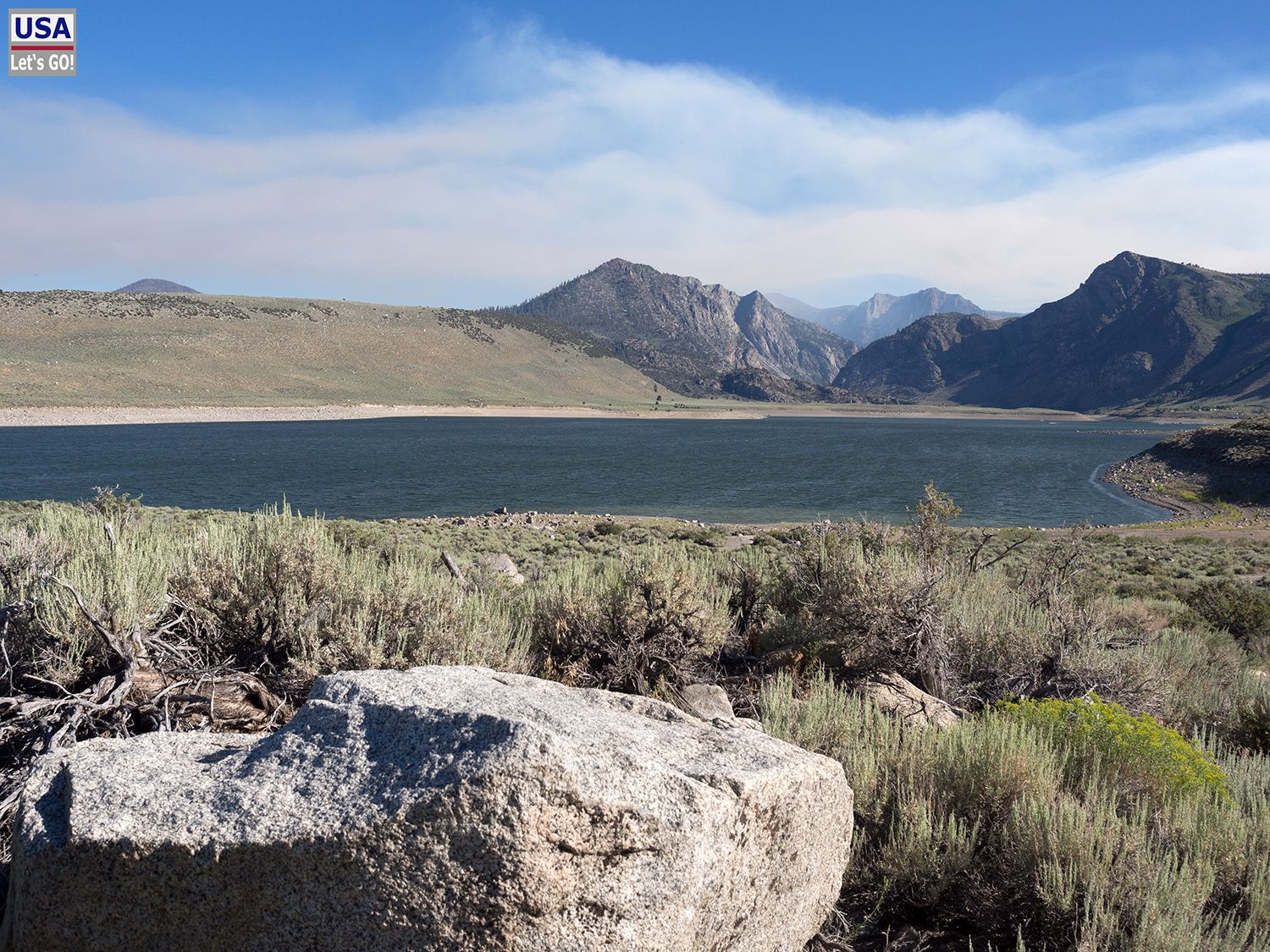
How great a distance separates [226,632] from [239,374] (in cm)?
11621

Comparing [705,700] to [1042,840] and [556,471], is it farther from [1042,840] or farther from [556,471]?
[556,471]

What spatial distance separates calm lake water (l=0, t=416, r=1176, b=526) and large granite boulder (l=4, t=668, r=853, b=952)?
83.3ft

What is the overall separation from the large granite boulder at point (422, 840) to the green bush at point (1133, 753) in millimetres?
2340

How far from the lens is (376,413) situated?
355 ft

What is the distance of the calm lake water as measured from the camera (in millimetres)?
37219

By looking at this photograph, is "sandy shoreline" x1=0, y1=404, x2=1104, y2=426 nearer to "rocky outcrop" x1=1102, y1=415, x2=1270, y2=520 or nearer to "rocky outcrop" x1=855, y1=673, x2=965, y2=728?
"rocky outcrop" x1=1102, y1=415, x2=1270, y2=520

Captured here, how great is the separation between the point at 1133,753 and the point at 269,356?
418 feet

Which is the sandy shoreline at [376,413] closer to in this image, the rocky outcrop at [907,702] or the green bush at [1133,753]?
the rocky outcrop at [907,702]

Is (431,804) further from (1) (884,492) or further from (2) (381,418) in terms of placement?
(2) (381,418)

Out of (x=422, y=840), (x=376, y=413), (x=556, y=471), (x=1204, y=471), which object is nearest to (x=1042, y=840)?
(x=422, y=840)

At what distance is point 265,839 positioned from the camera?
211 centimetres

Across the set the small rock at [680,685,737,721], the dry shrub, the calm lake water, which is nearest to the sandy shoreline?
the calm lake water

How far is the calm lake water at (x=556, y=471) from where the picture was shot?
3722 centimetres

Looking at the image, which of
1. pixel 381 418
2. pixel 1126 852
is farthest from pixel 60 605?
pixel 381 418
